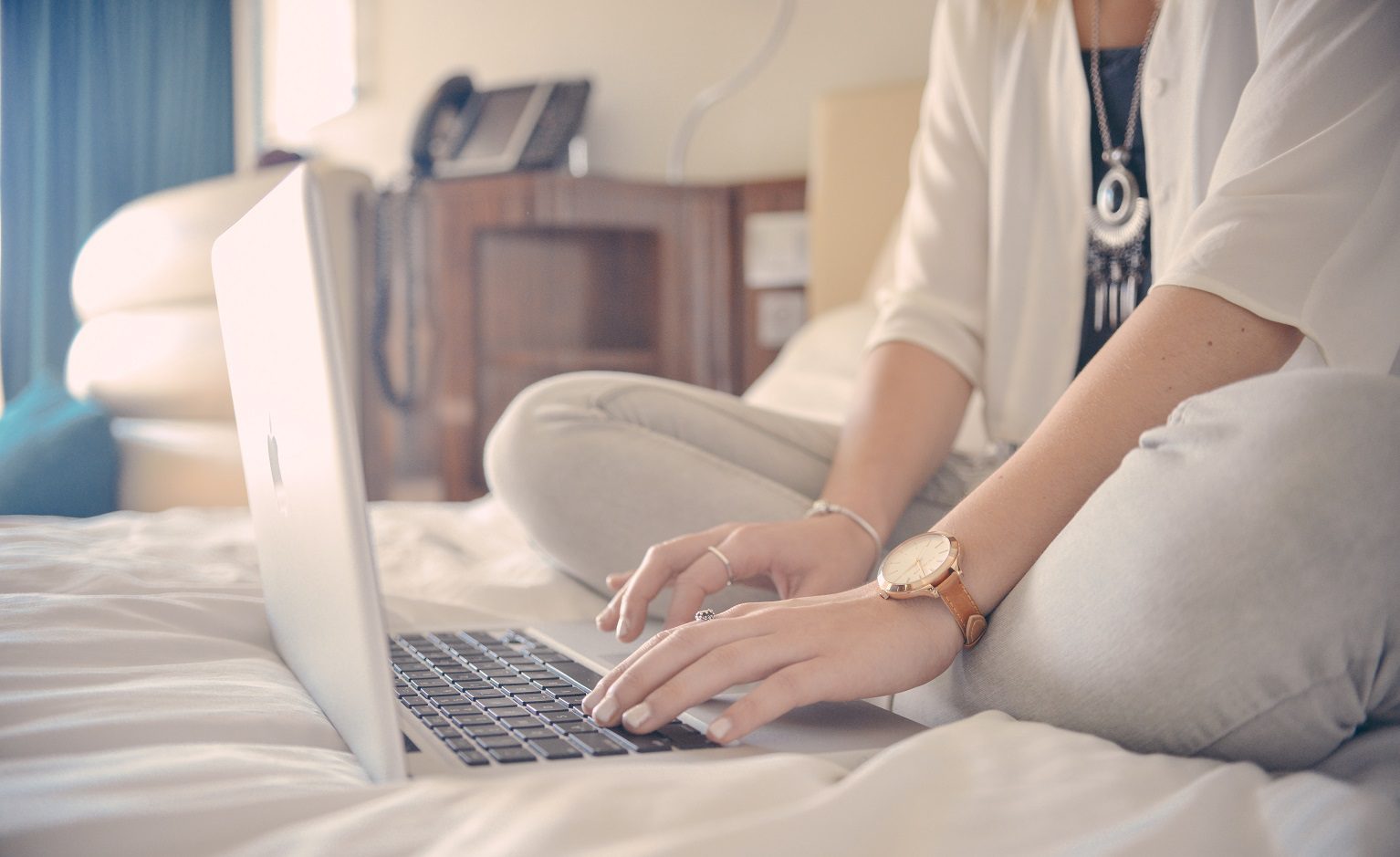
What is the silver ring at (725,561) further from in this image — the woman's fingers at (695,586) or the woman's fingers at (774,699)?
the woman's fingers at (774,699)

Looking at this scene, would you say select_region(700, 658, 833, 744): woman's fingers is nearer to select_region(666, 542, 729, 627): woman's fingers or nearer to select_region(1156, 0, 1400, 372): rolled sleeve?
select_region(666, 542, 729, 627): woman's fingers

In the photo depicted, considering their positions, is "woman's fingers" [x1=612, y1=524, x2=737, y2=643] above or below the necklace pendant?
below

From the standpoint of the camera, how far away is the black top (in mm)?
1097

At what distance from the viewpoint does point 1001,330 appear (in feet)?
3.71

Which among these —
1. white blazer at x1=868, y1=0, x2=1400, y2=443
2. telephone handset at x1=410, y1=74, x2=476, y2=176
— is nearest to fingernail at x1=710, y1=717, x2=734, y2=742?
white blazer at x1=868, y1=0, x2=1400, y2=443

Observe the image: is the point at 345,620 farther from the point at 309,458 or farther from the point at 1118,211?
the point at 1118,211

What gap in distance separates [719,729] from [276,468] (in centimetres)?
29

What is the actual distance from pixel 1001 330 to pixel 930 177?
20cm

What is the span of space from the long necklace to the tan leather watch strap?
1.78 feet

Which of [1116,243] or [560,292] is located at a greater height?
[1116,243]

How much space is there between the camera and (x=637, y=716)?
0.54 m

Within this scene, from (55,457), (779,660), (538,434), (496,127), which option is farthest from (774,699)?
(496,127)

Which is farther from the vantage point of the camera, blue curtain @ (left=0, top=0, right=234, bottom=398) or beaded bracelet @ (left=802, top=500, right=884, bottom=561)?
blue curtain @ (left=0, top=0, right=234, bottom=398)

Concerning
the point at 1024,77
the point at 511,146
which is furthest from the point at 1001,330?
the point at 511,146
